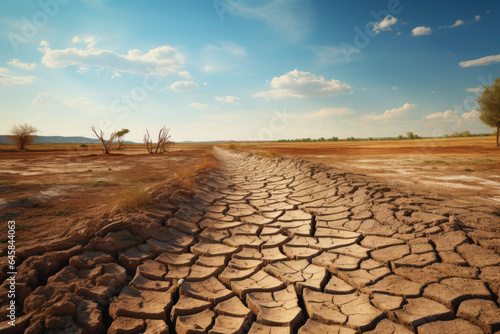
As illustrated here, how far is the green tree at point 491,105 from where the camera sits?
17.2 metres

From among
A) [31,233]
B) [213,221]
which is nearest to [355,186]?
[213,221]

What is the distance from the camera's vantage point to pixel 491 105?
1733 centimetres

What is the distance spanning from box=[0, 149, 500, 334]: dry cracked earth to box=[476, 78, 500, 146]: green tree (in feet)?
68.0

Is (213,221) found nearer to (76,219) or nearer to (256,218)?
(256,218)

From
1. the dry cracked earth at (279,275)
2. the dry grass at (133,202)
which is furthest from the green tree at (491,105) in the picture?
the dry grass at (133,202)

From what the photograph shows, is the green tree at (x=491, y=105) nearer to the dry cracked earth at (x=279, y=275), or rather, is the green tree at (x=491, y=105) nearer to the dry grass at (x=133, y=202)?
the dry cracked earth at (x=279, y=275)

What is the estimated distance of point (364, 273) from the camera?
6.97 feet

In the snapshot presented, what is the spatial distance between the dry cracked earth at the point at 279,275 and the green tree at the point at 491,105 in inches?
816

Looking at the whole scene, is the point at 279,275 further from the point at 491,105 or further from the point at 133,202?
the point at 491,105

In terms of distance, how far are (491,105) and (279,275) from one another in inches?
930

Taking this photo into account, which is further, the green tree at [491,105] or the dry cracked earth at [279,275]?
the green tree at [491,105]

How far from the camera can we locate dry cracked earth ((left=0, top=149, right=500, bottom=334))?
1589mm

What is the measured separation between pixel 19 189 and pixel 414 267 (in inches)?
281

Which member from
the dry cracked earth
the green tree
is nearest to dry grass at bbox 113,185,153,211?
the dry cracked earth
